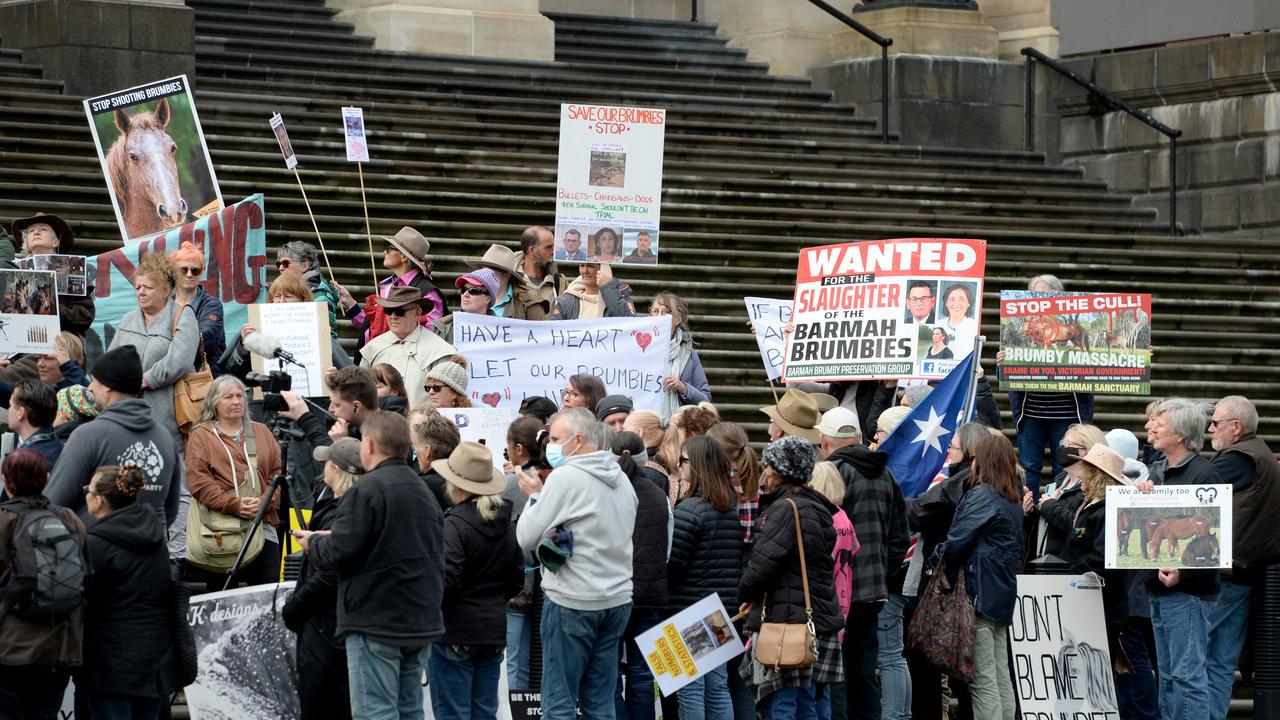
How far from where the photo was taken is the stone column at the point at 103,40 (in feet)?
58.2

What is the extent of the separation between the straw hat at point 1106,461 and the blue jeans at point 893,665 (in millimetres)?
1232

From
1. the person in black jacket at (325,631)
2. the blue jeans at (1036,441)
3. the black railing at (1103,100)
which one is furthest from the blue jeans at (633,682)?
the black railing at (1103,100)

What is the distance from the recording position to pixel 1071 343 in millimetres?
13914

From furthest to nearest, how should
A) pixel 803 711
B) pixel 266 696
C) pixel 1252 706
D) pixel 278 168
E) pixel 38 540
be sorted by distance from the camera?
1. pixel 278 168
2. pixel 1252 706
3. pixel 803 711
4. pixel 266 696
5. pixel 38 540

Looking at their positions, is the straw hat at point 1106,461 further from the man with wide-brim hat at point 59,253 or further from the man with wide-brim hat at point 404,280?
the man with wide-brim hat at point 59,253

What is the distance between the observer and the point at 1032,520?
38.5 feet

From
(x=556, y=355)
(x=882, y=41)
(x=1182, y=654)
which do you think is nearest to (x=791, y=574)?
(x=1182, y=654)

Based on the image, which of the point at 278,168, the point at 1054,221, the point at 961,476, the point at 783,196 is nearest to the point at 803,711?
the point at 961,476

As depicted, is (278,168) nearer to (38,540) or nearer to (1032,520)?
(1032,520)

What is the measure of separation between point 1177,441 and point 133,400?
536 centimetres

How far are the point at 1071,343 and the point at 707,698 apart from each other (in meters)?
4.68

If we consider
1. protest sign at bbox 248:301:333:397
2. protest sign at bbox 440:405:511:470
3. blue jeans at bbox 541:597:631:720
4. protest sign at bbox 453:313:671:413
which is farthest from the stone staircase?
blue jeans at bbox 541:597:631:720

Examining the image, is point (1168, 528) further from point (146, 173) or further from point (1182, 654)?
point (146, 173)

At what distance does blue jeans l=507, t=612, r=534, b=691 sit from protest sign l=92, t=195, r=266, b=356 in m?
3.19
